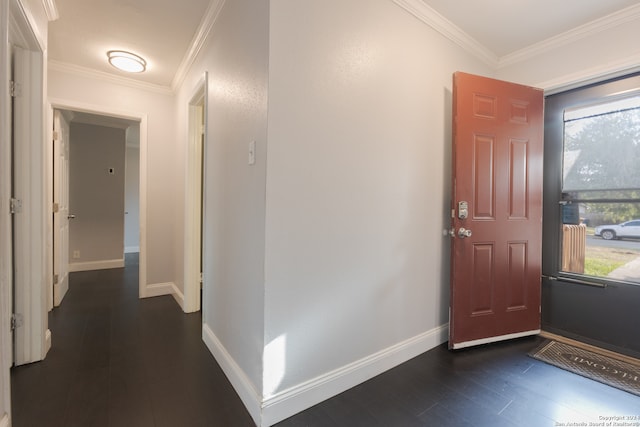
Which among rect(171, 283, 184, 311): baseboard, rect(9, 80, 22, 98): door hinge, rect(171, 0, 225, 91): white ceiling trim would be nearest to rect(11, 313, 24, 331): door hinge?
rect(171, 283, 184, 311): baseboard

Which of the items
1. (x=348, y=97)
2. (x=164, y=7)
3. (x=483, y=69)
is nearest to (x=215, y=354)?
(x=348, y=97)

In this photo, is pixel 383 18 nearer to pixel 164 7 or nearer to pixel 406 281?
pixel 164 7

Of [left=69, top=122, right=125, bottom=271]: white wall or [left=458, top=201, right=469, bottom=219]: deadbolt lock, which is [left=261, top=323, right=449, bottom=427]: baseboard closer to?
[left=458, top=201, right=469, bottom=219]: deadbolt lock

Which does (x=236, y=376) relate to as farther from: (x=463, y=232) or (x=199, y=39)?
(x=199, y=39)

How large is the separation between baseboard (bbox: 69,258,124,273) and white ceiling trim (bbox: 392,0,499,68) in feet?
17.9

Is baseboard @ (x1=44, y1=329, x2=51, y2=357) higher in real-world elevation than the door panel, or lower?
lower

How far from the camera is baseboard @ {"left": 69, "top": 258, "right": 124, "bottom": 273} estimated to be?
459 cm

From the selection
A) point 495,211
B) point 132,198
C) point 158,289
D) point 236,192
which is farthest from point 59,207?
point 495,211

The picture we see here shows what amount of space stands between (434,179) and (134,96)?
330cm

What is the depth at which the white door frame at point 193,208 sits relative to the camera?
2.87 metres

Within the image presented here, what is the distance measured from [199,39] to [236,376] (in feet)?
8.23

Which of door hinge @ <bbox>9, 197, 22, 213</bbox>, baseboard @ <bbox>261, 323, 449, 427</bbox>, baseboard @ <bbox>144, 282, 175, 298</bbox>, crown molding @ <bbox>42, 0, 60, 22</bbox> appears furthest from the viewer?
baseboard @ <bbox>144, 282, 175, 298</bbox>

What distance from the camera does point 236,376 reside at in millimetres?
1672

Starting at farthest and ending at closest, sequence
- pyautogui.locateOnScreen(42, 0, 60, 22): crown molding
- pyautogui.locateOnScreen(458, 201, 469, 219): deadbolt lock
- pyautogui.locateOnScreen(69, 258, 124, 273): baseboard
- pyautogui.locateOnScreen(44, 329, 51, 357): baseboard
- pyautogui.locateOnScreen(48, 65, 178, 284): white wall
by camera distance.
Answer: pyautogui.locateOnScreen(69, 258, 124, 273): baseboard → pyautogui.locateOnScreen(48, 65, 178, 284): white wall → pyautogui.locateOnScreen(458, 201, 469, 219): deadbolt lock → pyautogui.locateOnScreen(44, 329, 51, 357): baseboard → pyautogui.locateOnScreen(42, 0, 60, 22): crown molding
